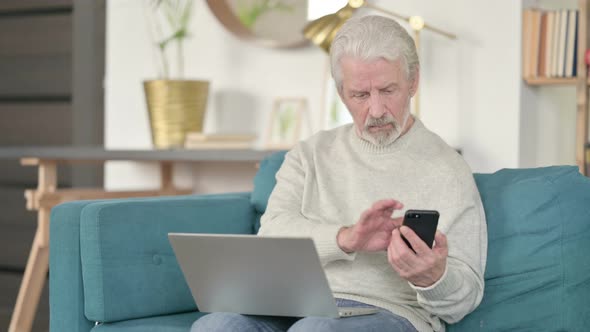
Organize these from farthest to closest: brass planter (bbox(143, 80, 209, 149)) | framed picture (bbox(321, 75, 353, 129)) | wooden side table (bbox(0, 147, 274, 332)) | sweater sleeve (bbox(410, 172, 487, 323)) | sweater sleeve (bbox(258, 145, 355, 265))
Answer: brass planter (bbox(143, 80, 209, 149)), wooden side table (bbox(0, 147, 274, 332)), framed picture (bbox(321, 75, 353, 129)), sweater sleeve (bbox(258, 145, 355, 265)), sweater sleeve (bbox(410, 172, 487, 323))

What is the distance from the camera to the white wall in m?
3.15

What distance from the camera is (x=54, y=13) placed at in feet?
15.0

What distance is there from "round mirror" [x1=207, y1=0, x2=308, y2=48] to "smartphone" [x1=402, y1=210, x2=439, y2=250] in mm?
1853

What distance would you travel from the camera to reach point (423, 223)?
5.61 feet

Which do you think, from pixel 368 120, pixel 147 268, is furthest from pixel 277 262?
pixel 147 268

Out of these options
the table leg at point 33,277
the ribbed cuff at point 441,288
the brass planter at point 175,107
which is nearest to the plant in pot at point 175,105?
the brass planter at point 175,107

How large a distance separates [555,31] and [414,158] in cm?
138

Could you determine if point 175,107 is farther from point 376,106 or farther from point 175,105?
point 376,106

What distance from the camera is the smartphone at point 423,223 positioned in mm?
1697

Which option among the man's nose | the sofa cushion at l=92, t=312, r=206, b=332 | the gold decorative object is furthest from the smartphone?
the gold decorative object

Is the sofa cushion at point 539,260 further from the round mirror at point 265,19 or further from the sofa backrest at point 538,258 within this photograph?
the round mirror at point 265,19

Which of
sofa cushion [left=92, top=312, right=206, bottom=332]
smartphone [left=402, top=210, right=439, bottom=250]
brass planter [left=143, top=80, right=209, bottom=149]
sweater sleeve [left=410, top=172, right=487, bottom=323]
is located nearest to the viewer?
smartphone [left=402, top=210, right=439, bottom=250]

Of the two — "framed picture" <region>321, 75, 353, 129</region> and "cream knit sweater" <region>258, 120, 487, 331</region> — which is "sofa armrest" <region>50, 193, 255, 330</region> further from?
"framed picture" <region>321, 75, 353, 129</region>

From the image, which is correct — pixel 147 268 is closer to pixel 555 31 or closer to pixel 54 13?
pixel 555 31
